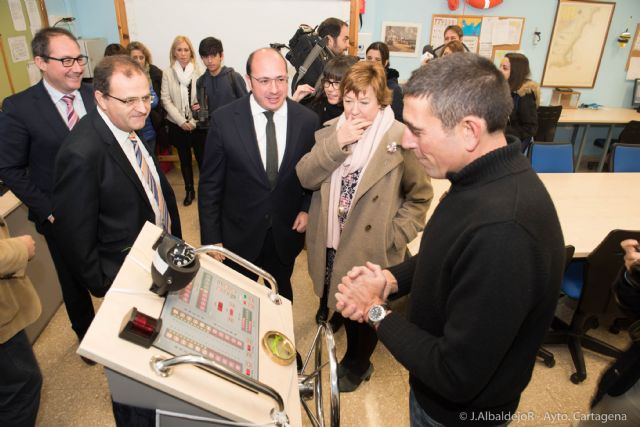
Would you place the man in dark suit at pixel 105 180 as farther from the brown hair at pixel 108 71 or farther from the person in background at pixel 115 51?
the person in background at pixel 115 51

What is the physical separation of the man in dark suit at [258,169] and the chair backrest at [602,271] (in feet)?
4.95

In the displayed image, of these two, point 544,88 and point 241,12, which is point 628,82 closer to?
point 544,88

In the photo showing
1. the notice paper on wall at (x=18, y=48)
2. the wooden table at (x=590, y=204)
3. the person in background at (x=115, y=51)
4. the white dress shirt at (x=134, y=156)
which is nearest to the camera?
the white dress shirt at (x=134, y=156)

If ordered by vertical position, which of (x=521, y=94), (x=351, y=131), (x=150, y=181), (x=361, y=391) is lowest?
(x=361, y=391)

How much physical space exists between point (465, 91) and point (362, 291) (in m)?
0.61

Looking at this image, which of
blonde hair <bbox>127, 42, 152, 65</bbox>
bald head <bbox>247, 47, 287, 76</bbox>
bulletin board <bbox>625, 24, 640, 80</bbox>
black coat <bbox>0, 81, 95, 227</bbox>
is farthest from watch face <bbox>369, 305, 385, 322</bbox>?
bulletin board <bbox>625, 24, 640, 80</bbox>

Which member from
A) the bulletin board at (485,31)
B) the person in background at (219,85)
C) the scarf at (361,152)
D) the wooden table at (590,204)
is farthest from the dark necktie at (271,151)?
the bulletin board at (485,31)

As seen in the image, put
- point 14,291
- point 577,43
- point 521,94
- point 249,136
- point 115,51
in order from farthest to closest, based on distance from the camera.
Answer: point 577,43
point 115,51
point 521,94
point 249,136
point 14,291

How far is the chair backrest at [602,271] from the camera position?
1.98m

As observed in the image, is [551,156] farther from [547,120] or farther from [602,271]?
[547,120]

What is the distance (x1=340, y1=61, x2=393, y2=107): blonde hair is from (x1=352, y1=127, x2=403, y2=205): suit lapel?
0.18m

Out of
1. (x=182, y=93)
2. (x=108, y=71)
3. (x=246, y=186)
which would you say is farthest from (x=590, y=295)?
(x=182, y=93)

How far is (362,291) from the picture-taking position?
118 centimetres

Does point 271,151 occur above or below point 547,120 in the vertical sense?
above
